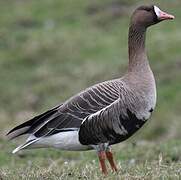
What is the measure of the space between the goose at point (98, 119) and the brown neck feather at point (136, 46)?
0.27 meters

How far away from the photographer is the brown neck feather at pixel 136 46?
7.77 metres

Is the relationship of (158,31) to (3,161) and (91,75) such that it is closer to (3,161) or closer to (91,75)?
(91,75)

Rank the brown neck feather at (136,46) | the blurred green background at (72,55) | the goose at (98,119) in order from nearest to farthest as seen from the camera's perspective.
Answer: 1. the goose at (98,119)
2. the brown neck feather at (136,46)
3. the blurred green background at (72,55)

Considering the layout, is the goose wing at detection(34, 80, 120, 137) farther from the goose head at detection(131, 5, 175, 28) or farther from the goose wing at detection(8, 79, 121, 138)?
the goose head at detection(131, 5, 175, 28)

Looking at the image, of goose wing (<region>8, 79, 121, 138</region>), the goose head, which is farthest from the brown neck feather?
goose wing (<region>8, 79, 121, 138</region>)

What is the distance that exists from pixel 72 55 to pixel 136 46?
44.9ft

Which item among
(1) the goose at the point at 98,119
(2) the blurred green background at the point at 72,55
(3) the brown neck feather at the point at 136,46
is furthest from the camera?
(2) the blurred green background at the point at 72,55

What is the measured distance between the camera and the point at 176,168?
7555mm

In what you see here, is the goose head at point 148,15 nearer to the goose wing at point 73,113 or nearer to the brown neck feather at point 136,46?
the brown neck feather at point 136,46

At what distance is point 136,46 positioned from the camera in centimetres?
789

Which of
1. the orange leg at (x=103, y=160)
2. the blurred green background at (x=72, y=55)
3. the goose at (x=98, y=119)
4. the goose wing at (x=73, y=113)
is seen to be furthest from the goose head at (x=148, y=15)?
the blurred green background at (x=72, y=55)

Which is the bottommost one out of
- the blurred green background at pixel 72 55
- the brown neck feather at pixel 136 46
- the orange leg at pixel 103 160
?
the blurred green background at pixel 72 55

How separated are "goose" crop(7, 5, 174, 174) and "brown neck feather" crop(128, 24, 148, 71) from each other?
27 centimetres

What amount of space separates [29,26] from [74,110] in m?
18.7
